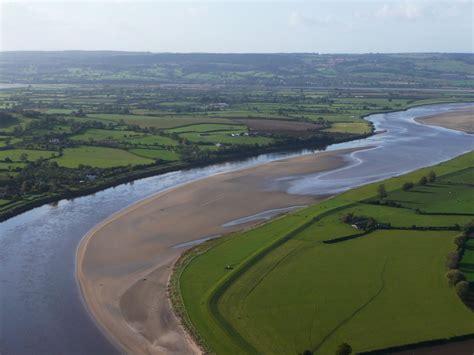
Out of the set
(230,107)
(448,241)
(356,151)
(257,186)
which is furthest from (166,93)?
(448,241)

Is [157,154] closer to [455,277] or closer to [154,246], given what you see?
[154,246]

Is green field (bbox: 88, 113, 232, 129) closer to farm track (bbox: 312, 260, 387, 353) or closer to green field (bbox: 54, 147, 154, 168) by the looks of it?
green field (bbox: 54, 147, 154, 168)

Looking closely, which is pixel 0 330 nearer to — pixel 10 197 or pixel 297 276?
pixel 297 276

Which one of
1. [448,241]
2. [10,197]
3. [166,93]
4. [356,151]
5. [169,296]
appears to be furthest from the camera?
[166,93]

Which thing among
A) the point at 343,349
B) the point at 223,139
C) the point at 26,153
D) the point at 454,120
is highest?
the point at 343,349

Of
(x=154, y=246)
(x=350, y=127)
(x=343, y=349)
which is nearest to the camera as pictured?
(x=343, y=349)

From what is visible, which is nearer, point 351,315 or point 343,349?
point 343,349

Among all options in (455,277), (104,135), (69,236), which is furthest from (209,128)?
(455,277)
